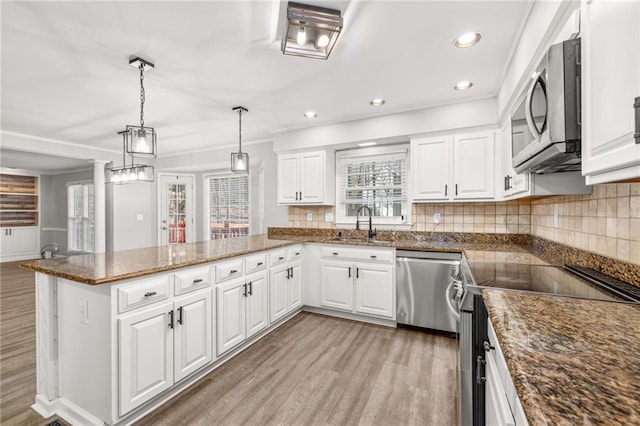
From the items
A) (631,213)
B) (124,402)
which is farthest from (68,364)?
(631,213)

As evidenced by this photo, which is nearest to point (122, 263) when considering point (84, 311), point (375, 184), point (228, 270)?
point (84, 311)

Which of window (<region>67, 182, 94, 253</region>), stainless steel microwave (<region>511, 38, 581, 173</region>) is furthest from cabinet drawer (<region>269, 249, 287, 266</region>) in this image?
window (<region>67, 182, 94, 253</region>)

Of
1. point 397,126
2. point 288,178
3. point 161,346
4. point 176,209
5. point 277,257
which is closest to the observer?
point 161,346

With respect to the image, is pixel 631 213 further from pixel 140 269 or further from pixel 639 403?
pixel 140 269

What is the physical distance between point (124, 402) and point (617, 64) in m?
2.59

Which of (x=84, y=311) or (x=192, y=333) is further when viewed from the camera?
(x=192, y=333)

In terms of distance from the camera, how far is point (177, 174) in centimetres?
600

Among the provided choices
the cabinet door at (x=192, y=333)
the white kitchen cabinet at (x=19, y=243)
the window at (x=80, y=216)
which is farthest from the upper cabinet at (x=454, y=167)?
the white kitchen cabinet at (x=19, y=243)

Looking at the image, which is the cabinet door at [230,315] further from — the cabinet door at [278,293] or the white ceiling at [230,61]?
the white ceiling at [230,61]

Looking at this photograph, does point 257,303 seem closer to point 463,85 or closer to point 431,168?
point 431,168

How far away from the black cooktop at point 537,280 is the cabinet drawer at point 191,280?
1.80 m

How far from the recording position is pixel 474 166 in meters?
3.01

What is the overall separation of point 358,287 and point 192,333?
1796mm

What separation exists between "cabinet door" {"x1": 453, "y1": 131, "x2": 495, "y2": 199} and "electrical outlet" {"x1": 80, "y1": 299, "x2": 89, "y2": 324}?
3236mm
